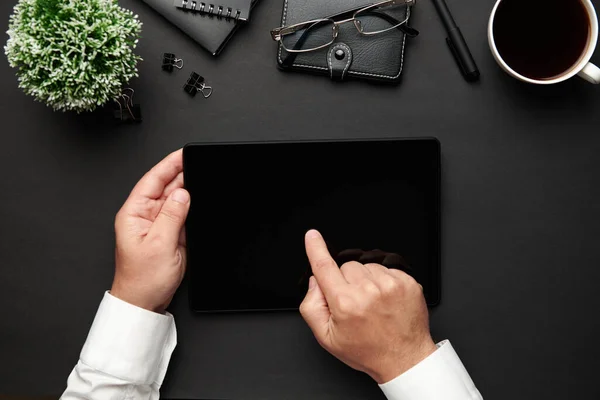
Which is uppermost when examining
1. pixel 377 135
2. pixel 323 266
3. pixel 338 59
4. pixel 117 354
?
pixel 338 59

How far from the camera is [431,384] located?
65 centimetres

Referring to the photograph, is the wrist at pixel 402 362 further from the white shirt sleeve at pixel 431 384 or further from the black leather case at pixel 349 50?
the black leather case at pixel 349 50

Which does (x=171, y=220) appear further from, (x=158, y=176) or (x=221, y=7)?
(x=221, y=7)

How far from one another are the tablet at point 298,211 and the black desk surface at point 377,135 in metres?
0.05

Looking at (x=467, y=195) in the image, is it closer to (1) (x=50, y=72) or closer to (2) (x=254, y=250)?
(2) (x=254, y=250)

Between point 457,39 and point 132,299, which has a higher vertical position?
point 457,39

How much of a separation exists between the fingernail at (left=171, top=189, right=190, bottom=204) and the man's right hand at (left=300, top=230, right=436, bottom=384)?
0.60 ft

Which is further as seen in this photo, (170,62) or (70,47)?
(170,62)

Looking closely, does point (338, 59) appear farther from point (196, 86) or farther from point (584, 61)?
point (584, 61)

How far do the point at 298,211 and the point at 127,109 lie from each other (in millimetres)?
289

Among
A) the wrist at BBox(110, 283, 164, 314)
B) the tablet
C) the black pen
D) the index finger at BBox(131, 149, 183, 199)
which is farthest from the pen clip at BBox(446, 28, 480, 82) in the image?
the wrist at BBox(110, 283, 164, 314)

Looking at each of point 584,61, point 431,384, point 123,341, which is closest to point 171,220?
point 123,341

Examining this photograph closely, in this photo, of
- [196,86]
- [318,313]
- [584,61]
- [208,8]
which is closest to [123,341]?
[318,313]

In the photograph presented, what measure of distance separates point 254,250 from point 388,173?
0.72 ft
